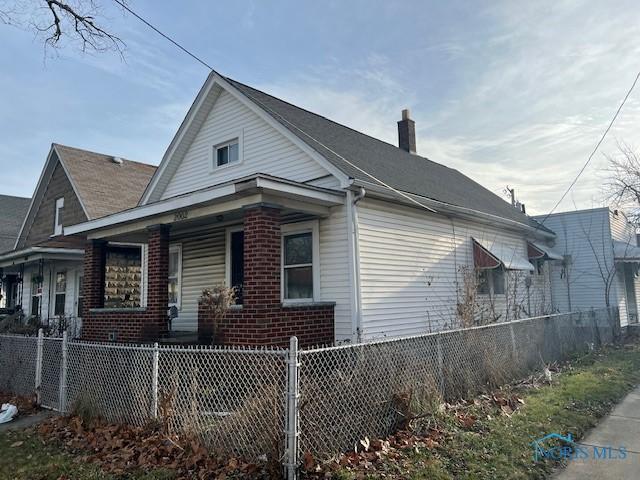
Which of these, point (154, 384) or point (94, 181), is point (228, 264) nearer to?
point (154, 384)

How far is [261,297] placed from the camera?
7293mm

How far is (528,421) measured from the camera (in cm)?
568

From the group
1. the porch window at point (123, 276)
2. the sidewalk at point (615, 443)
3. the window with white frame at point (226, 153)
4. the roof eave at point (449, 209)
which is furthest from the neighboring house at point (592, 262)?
the porch window at point (123, 276)

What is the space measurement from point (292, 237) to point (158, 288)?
9.57ft

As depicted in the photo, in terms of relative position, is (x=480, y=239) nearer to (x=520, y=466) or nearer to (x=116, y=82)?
(x=520, y=466)

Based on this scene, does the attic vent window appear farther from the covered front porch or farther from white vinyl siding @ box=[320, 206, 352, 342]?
white vinyl siding @ box=[320, 206, 352, 342]

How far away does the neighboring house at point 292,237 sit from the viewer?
7598 mm

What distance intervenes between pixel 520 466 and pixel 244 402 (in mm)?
2822

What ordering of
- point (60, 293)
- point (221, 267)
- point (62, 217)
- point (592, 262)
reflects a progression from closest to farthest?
point (221, 267)
point (592, 262)
point (60, 293)
point (62, 217)

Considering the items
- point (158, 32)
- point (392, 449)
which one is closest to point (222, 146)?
point (158, 32)

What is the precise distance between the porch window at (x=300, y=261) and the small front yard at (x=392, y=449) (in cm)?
390

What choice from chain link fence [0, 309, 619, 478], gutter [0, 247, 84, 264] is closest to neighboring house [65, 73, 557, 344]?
chain link fence [0, 309, 619, 478]

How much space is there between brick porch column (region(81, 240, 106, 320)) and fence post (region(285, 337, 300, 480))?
8.45 meters

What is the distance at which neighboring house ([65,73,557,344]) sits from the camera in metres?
7.60
